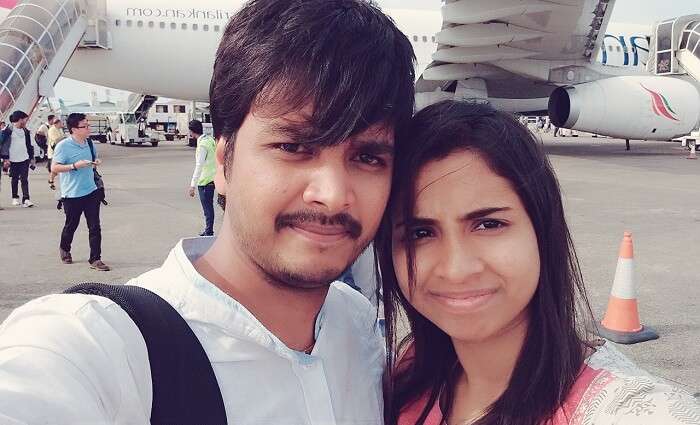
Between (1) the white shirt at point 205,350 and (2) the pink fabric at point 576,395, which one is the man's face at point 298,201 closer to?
(1) the white shirt at point 205,350

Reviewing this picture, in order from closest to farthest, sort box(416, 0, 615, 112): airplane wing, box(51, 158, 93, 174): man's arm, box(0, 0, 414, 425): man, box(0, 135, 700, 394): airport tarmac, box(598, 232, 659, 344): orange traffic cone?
box(0, 0, 414, 425): man < box(598, 232, 659, 344): orange traffic cone < box(0, 135, 700, 394): airport tarmac < box(51, 158, 93, 174): man's arm < box(416, 0, 615, 112): airplane wing

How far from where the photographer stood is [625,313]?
405 cm

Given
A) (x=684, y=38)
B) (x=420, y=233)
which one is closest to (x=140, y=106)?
(x=684, y=38)

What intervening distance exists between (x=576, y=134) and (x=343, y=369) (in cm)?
4062

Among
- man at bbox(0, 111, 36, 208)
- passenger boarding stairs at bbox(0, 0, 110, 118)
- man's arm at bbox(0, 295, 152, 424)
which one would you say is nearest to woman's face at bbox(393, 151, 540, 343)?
man's arm at bbox(0, 295, 152, 424)

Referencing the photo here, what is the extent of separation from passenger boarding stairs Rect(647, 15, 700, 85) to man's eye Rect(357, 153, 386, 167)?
1880 centimetres

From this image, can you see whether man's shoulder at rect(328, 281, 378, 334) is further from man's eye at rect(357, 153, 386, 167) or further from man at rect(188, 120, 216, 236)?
man at rect(188, 120, 216, 236)

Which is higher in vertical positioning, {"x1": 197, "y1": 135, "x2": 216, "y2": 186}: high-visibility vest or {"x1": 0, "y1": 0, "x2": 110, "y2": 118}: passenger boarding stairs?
Result: {"x1": 0, "y1": 0, "x2": 110, "y2": 118}: passenger boarding stairs

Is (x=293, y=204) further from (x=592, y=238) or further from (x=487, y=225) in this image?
(x=592, y=238)

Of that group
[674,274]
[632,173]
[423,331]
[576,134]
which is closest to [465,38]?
[632,173]

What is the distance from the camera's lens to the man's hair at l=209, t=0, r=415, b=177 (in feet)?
3.92

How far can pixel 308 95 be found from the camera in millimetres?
1201

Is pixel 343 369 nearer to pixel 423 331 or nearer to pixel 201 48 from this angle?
pixel 423 331

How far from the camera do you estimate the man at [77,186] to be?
6.05m
